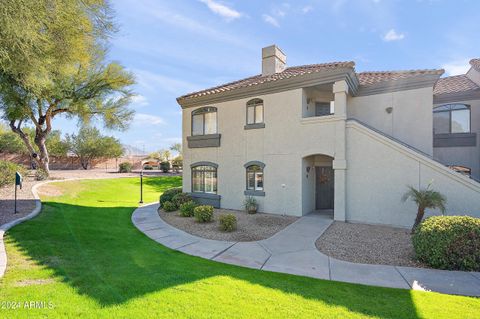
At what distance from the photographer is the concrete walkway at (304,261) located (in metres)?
6.03

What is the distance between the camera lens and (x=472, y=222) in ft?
22.8

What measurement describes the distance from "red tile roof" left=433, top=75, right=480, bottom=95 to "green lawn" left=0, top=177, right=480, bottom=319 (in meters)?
14.6

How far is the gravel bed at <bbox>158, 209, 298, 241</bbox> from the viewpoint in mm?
9951

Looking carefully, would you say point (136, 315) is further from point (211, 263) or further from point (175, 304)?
point (211, 263)

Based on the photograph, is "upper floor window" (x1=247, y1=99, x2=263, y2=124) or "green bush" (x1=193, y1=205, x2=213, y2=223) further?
"upper floor window" (x1=247, y1=99, x2=263, y2=124)

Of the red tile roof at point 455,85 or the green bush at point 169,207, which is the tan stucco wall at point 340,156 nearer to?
the green bush at point 169,207

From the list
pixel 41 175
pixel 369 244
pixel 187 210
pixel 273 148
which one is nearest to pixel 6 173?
pixel 41 175

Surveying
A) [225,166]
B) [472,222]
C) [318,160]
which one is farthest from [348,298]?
[225,166]

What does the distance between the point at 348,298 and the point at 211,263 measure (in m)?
3.62

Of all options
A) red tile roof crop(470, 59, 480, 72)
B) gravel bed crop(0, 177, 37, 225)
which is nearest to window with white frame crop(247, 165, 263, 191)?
gravel bed crop(0, 177, 37, 225)

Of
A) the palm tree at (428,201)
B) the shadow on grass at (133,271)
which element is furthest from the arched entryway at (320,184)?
the shadow on grass at (133,271)

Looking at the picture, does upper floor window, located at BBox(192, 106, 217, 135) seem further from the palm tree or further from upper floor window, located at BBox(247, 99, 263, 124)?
the palm tree

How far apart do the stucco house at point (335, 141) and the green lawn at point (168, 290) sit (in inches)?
263

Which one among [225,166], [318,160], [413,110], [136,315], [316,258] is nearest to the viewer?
[136,315]
